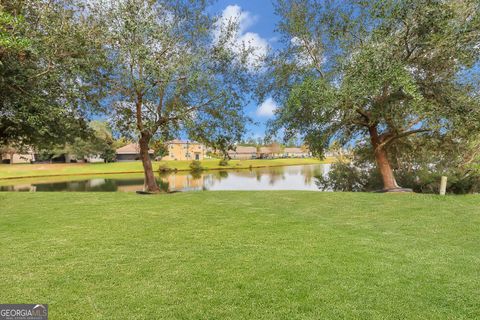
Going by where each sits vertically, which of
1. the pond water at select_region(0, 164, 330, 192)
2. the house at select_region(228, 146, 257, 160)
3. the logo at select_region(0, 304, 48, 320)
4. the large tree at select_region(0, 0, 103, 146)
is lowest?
the logo at select_region(0, 304, 48, 320)

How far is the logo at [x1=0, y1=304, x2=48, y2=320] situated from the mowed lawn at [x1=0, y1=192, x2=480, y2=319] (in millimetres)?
114

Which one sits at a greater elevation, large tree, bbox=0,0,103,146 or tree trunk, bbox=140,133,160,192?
large tree, bbox=0,0,103,146

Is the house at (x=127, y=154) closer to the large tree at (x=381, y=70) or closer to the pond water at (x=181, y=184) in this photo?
the pond water at (x=181, y=184)

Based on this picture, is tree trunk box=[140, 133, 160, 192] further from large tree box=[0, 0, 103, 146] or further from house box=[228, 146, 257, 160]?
house box=[228, 146, 257, 160]

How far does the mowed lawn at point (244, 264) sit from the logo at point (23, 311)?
11 centimetres

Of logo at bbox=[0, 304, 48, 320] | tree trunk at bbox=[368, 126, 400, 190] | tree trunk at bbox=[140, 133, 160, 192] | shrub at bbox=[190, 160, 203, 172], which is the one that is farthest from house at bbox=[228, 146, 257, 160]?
logo at bbox=[0, 304, 48, 320]

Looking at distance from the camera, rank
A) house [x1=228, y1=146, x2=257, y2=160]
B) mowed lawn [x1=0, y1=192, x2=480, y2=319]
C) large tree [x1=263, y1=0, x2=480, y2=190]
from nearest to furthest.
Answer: mowed lawn [x1=0, y1=192, x2=480, y2=319] → large tree [x1=263, y1=0, x2=480, y2=190] → house [x1=228, y1=146, x2=257, y2=160]

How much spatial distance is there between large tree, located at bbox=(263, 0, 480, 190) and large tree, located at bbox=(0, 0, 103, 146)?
8472 millimetres

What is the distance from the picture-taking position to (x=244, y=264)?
4.60m

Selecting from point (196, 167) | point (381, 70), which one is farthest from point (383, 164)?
point (196, 167)

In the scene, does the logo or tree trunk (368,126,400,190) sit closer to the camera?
the logo

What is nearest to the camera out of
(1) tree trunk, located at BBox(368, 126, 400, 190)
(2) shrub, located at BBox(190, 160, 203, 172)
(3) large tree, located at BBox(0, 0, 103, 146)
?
(3) large tree, located at BBox(0, 0, 103, 146)

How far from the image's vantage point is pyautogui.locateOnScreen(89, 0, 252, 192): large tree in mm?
12375

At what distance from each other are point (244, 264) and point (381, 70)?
9.73m
